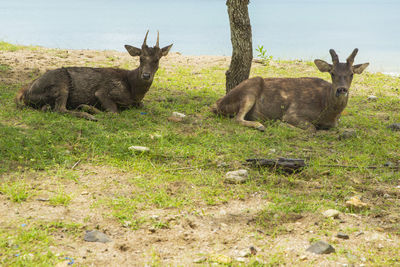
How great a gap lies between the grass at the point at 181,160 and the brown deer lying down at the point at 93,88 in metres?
0.29

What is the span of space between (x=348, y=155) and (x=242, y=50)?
4.03 m

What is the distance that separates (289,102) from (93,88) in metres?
3.68

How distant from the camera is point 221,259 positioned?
377 cm

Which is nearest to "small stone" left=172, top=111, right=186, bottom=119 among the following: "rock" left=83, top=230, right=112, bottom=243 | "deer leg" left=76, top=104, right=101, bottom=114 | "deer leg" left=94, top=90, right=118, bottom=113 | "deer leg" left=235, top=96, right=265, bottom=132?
"deer leg" left=235, top=96, right=265, bottom=132

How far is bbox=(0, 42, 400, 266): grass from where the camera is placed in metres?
4.82

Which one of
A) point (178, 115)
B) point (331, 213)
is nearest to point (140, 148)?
point (178, 115)

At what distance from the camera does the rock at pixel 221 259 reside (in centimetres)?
375

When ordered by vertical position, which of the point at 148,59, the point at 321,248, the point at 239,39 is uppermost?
the point at 239,39

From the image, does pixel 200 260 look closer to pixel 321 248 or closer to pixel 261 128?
pixel 321 248

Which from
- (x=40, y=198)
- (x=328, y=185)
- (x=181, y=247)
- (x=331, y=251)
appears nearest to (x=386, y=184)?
(x=328, y=185)

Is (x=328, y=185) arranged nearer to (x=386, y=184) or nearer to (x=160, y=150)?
(x=386, y=184)

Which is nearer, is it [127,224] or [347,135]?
[127,224]

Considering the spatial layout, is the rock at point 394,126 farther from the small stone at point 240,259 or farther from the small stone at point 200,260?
the small stone at point 200,260

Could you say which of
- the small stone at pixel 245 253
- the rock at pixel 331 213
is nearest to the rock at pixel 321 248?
the small stone at pixel 245 253
